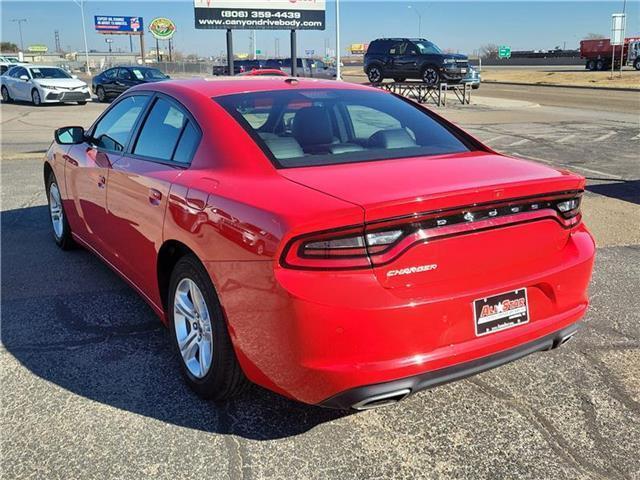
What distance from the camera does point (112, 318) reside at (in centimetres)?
425

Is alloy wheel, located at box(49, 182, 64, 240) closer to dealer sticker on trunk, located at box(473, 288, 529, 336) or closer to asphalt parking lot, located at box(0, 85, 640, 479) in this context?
asphalt parking lot, located at box(0, 85, 640, 479)

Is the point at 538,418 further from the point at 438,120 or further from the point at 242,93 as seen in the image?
the point at 242,93

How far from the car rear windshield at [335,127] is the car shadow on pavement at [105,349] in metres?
1.27

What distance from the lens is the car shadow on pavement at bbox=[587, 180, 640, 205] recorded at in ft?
26.3

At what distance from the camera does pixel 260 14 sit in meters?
22.5

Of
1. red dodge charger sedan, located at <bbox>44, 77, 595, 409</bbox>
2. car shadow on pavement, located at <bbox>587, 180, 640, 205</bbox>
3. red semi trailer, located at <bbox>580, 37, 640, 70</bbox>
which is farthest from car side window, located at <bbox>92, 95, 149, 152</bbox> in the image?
red semi trailer, located at <bbox>580, 37, 640, 70</bbox>

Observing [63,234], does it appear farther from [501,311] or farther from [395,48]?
[395,48]

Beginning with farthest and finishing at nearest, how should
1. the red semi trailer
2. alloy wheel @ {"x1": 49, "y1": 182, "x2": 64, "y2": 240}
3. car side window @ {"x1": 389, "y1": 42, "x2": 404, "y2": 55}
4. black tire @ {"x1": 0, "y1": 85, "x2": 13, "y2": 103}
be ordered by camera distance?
the red semi trailer → car side window @ {"x1": 389, "y1": 42, "x2": 404, "y2": 55} → black tire @ {"x1": 0, "y1": 85, "x2": 13, "y2": 103} → alloy wheel @ {"x1": 49, "y1": 182, "x2": 64, "y2": 240}

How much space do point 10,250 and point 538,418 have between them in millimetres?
4979

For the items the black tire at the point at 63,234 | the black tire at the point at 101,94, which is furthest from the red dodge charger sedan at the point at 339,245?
the black tire at the point at 101,94

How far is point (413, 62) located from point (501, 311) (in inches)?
1027

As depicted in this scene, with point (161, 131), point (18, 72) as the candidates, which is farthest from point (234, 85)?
point (18, 72)

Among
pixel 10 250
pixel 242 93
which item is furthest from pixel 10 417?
pixel 10 250

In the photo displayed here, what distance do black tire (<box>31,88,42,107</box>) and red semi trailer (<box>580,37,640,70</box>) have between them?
4920cm
